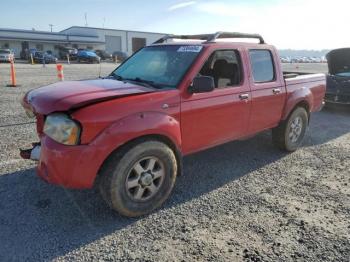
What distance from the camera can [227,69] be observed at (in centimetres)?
468

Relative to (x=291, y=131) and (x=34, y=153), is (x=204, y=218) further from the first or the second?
(x=291, y=131)

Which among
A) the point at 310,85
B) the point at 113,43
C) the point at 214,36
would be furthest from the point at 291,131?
the point at 113,43

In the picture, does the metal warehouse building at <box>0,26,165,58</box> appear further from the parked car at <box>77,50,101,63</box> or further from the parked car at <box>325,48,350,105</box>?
the parked car at <box>325,48,350,105</box>

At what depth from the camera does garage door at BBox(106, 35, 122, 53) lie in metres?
70.3

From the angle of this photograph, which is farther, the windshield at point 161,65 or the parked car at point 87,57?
the parked car at point 87,57

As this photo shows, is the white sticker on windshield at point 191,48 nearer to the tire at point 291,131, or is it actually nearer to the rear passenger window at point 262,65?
the rear passenger window at point 262,65

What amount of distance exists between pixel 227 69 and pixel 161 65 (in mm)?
1005

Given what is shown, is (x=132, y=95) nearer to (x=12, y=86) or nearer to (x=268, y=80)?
(x=268, y=80)

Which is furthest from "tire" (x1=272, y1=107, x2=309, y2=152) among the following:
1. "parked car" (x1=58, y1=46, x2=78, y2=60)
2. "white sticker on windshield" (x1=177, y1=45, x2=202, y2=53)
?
"parked car" (x1=58, y1=46, x2=78, y2=60)

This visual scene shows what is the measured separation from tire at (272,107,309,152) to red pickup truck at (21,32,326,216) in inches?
14.6

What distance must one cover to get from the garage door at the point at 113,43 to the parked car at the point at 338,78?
64.3 metres

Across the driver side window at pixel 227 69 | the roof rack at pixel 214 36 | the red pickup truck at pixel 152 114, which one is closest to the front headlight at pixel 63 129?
the red pickup truck at pixel 152 114

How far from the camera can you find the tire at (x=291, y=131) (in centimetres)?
564

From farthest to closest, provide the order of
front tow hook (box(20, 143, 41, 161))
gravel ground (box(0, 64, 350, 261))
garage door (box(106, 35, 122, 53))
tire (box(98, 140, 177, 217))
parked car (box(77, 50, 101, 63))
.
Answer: garage door (box(106, 35, 122, 53)) < parked car (box(77, 50, 101, 63)) < front tow hook (box(20, 143, 41, 161)) < tire (box(98, 140, 177, 217)) < gravel ground (box(0, 64, 350, 261))
